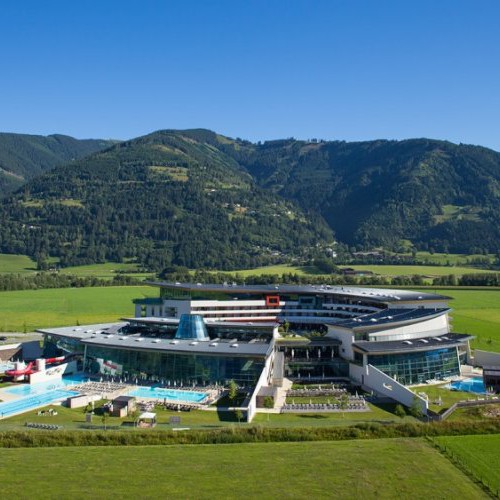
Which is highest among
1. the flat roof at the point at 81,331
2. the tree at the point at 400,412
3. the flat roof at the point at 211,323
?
the flat roof at the point at 211,323

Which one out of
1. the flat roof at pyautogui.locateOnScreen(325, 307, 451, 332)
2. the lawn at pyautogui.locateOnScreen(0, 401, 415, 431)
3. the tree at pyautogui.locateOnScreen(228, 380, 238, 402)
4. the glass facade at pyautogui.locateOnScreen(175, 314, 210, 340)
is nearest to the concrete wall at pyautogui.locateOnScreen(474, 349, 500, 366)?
the flat roof at pyautogui.locateOnScreen(325, 307, 451, 332)

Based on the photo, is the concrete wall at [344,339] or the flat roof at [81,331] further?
the flat roof at [81,331]

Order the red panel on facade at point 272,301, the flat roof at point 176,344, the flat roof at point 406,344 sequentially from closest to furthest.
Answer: the flat roof at point 176,344, the flat roof at point 406,344, the red panel on facade at point 272,301

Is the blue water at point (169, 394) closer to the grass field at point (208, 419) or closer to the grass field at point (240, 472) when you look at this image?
the grass field at point (208, 419)

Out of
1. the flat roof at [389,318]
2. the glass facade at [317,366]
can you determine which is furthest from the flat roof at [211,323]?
the flat roof at [389,318]

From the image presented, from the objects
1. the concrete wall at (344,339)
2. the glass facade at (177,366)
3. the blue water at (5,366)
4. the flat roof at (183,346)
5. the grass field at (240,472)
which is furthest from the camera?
the blue water at (5,366)

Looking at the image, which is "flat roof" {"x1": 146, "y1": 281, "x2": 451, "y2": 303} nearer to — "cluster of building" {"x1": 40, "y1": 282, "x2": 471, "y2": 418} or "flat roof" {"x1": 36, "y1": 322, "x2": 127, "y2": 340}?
"cluster of building" {"x1": 40, "y1": 282, "x2": 471, "y2": 418}
